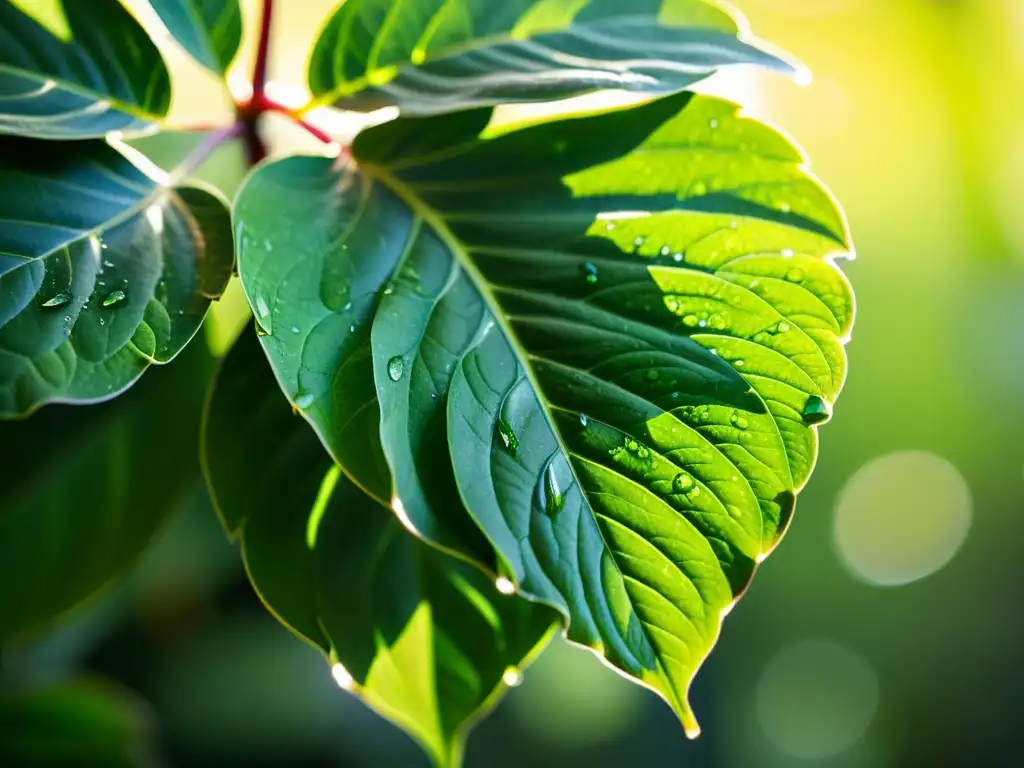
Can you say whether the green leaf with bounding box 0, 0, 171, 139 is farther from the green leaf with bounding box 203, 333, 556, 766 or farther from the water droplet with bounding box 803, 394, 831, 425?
the water droplet with bounding box 803, 394, 831, 425

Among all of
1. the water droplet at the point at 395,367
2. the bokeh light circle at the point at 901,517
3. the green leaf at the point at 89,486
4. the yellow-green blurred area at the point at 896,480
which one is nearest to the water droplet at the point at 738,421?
the water droplet at the point at 395,367

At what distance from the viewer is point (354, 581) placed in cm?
53

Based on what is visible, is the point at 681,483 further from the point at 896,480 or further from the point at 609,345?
the point at 896,480

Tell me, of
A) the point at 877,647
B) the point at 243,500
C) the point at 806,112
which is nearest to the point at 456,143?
the point at 243,500

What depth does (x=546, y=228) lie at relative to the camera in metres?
0.47

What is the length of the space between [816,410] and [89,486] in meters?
0.53

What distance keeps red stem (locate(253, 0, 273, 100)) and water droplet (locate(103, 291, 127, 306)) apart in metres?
0.21

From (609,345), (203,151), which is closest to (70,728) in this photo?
(203,151)

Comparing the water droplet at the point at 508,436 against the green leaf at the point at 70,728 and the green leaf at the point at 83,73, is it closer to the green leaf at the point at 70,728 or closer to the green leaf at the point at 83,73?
the green leaf at the point at 83,73

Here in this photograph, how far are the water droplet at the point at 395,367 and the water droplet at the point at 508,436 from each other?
0.05m

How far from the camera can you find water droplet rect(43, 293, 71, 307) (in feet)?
1.29

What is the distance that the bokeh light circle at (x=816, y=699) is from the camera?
2377 millimetres

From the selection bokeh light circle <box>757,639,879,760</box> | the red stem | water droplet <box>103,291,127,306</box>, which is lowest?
bokeh light circle <box>757,639,879,760</box>

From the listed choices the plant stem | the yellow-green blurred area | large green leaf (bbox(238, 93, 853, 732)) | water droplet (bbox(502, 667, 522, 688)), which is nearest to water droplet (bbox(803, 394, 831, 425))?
large green leaf (bbox(238, 93, 853, 732))
